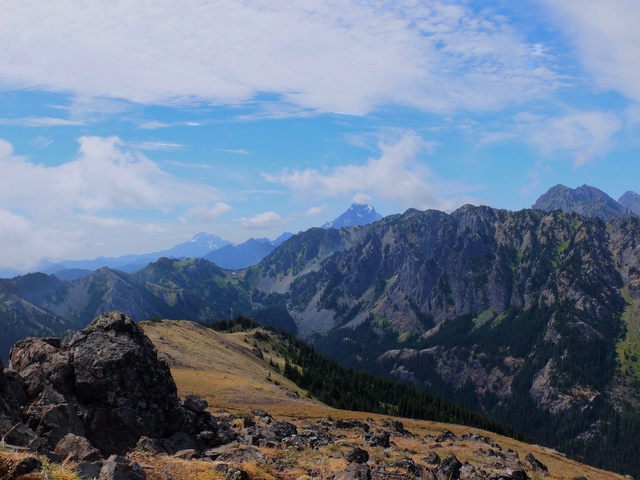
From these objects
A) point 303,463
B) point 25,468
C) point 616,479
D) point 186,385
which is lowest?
point 616,479

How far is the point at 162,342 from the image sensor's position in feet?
350

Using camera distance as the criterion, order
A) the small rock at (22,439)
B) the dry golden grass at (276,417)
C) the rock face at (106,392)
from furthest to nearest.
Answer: the rock face at (106,392)
the dry golden grass at (276,417)
the small rock at (22,439)

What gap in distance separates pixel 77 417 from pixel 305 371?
423 ft

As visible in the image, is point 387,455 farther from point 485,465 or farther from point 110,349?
point 110,349

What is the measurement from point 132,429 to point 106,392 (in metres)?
3.24

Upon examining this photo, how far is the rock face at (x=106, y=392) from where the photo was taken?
96.8ft

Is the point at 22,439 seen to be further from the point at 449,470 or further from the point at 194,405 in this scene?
the point at 449,470

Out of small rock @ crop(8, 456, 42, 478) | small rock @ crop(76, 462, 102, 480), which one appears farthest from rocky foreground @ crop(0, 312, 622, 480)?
small rock @ crop(8, 456, 42, 478)

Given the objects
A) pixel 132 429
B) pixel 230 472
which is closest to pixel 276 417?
pixel 132 429

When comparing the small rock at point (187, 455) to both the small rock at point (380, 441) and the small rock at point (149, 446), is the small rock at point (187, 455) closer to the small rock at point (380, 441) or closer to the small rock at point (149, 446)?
the small rock at point (149, 446)

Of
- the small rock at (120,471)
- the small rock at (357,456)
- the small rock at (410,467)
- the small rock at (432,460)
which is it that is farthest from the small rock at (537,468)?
the small rock at (120,471)

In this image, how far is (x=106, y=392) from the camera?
32094 mm

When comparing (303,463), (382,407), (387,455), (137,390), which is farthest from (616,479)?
(382,407)

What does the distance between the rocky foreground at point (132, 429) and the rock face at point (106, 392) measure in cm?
7
